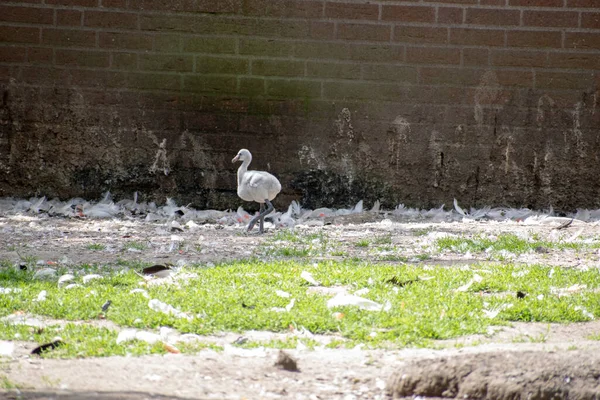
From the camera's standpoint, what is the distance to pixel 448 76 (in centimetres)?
989

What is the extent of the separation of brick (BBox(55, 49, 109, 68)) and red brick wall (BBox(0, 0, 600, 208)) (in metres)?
0.02

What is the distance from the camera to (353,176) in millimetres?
10156

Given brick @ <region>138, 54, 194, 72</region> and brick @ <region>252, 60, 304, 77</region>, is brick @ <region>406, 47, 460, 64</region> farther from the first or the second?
brick @ <region>138, 54, 194, 72</region>

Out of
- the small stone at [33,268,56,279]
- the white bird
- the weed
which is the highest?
the white bird

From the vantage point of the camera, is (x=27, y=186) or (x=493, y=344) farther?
(x=27, y=186)

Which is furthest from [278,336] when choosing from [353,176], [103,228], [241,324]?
[353,176]

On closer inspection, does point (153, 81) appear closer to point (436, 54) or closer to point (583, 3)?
point (436, 54)

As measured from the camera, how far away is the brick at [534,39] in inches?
386

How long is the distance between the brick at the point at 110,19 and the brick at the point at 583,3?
515 cm

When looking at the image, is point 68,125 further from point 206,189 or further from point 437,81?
point 437,81

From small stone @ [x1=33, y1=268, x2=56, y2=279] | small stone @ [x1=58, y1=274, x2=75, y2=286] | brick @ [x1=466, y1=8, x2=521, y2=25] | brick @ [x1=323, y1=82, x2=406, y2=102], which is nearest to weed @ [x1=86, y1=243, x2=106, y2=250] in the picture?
small stone @ [x1=33, y1=268, x2=56, y2=279]

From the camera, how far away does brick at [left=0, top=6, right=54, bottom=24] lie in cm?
1004

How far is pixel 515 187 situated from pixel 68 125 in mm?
5494

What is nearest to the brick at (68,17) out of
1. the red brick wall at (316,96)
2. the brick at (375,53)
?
the red brick wall at (316,96)
